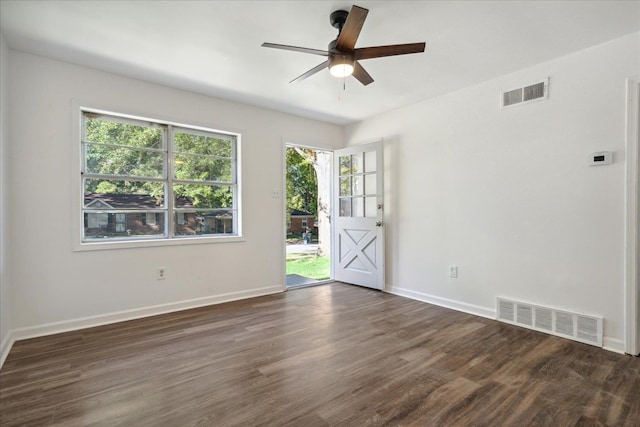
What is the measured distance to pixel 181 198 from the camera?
12.7 feet

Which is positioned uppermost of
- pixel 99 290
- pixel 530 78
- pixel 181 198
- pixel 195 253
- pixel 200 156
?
pixel 530 78

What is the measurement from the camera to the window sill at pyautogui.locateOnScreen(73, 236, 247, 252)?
316 centimetres

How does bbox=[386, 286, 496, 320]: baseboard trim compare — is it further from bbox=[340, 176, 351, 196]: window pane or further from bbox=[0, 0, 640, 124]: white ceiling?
bbox=[0, 0, 640, 124]: white ceiling

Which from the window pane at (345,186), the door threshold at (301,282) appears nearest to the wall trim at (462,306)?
the door threshold at (301,282)

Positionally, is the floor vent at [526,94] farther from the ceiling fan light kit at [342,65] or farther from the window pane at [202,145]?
the window pane at [202,145]

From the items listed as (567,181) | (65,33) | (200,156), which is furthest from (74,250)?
(567,181)

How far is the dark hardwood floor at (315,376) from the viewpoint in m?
1.81

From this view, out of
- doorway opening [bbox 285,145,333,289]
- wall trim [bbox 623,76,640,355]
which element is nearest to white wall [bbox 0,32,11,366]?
doorway opening [bbox 285,145,333,289]

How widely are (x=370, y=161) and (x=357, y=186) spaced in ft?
1.47

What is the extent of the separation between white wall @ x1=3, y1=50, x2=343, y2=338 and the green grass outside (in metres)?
2.13

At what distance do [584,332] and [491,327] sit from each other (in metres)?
0.74

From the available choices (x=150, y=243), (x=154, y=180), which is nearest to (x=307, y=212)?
(x=154, y=180)

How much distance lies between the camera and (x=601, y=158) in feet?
8.86

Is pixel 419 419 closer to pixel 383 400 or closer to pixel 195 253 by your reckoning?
pixel 383 400
